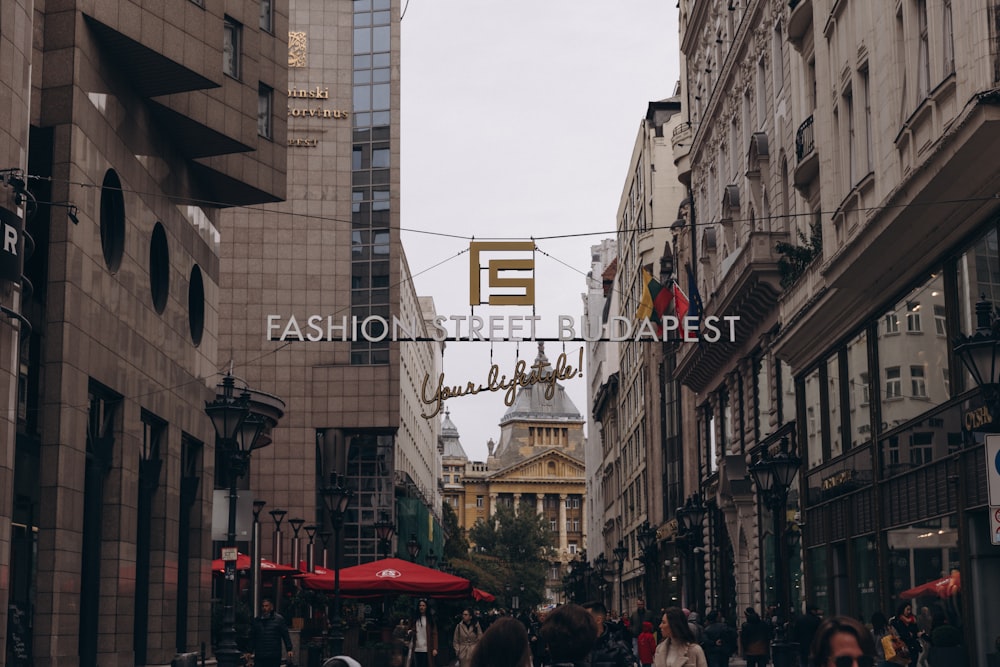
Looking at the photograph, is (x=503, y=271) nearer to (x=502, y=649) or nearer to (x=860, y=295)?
(x=860, y=295)

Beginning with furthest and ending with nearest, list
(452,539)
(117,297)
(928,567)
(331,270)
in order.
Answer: (452,539)
(331,270)
(117,297)
(928,567)

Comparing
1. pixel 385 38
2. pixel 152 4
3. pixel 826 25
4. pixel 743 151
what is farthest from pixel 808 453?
pixel 385 38

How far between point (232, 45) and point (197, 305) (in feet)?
21.7

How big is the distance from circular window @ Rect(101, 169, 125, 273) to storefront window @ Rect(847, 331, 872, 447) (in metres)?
14.7

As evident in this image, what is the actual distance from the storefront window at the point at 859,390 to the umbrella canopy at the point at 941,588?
3.90 metres

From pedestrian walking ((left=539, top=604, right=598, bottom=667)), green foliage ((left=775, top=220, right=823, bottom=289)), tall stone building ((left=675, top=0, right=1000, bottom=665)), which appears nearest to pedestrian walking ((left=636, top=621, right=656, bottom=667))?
tall stone building ((left=675, top=0, right=1000, bottom=665))

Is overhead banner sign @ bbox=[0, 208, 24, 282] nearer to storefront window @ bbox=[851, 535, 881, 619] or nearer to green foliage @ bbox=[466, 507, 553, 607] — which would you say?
storefront window @ bbox=[851, 535, 881, 619]

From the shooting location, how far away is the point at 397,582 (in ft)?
97.5

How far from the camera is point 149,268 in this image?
31422 mm

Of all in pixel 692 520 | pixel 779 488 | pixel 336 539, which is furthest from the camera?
pixel 692 520

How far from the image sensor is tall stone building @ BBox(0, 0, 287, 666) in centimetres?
2414

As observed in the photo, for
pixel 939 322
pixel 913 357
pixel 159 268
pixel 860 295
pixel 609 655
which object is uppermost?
pixel 159 268

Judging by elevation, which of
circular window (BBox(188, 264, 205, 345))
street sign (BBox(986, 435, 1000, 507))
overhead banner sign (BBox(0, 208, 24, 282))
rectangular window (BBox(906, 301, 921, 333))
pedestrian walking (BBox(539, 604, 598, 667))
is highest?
circular window (BBox(188, 264, 205, 345))

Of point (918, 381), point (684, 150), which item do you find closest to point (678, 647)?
point (918, 381)
